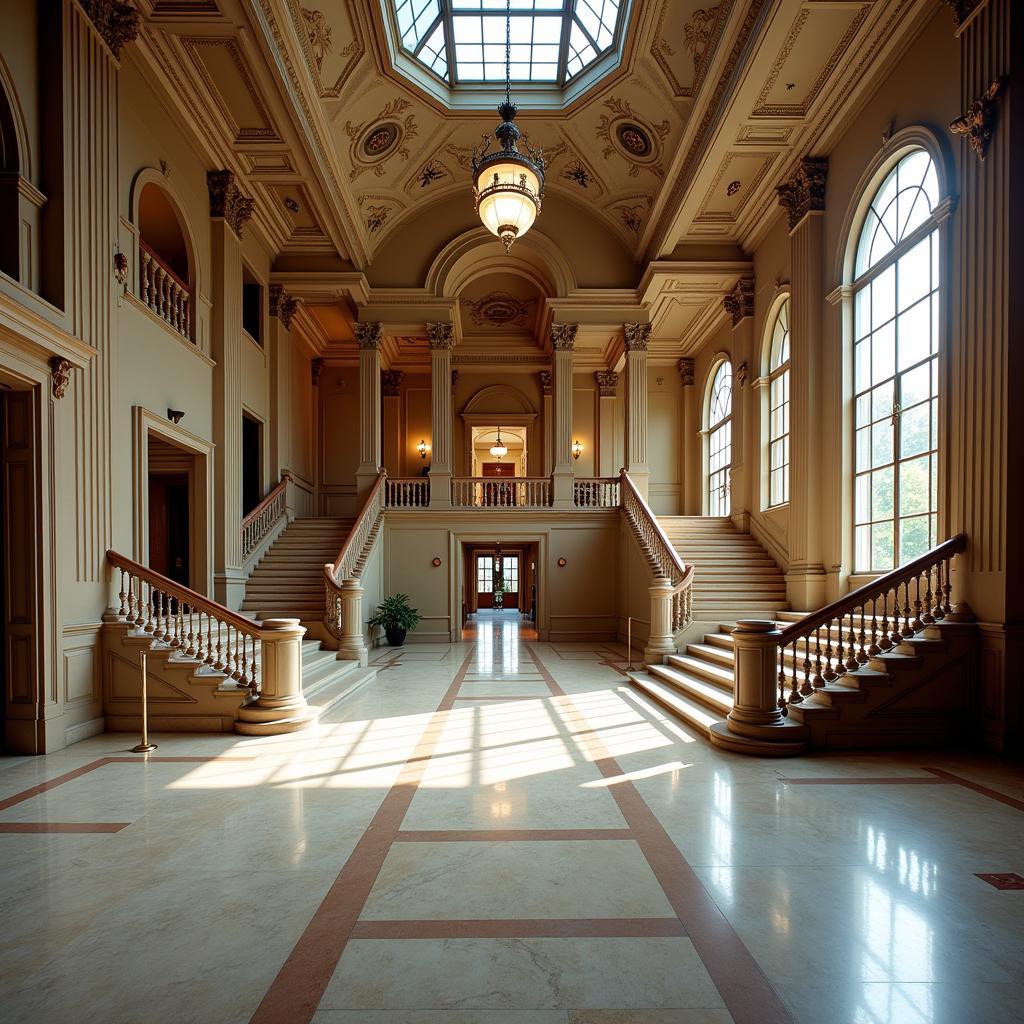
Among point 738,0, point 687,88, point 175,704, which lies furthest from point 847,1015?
point 687,88

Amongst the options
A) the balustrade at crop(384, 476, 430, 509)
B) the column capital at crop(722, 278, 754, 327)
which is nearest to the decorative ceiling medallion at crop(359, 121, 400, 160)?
the balustrade at crop(384, 476, 430, 509)

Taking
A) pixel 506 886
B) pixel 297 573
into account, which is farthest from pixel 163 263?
pixel 506 886

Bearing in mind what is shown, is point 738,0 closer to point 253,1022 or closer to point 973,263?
point 973,263

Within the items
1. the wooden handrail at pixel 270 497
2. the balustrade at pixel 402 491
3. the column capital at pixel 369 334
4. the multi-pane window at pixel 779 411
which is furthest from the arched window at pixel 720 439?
the wooden handrail at pixel 270 497

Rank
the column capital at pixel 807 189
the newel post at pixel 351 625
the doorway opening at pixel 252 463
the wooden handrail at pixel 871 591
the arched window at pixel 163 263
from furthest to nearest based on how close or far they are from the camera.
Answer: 1. the doorway opening at pixel 252 463
2. the newel post at pixel 351 625
3. the column capital at pixel 807 189
4. the arched window at pixel 163 263
5. the wooden handrail at pixel 871 591

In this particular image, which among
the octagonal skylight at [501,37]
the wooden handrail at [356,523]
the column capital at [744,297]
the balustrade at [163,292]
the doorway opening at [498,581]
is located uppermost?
the octagonal skylight at [501,37]

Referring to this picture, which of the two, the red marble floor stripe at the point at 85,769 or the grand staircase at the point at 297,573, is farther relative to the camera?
the grand staircase at the point at 297,573

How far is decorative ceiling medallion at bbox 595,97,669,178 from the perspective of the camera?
474 inches

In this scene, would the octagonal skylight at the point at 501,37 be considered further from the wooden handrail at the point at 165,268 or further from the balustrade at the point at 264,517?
the balustrade at the point at 264,517

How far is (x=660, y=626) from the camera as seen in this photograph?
1035cm

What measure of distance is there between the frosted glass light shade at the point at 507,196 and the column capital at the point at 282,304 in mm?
7094

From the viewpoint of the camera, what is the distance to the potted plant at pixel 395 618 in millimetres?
13602

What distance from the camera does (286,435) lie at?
1435 cm

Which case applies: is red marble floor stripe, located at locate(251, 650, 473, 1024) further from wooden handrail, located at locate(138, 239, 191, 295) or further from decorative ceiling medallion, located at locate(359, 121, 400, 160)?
decorative ceiling medallion, located at locate(359, 121, 400, 160)
